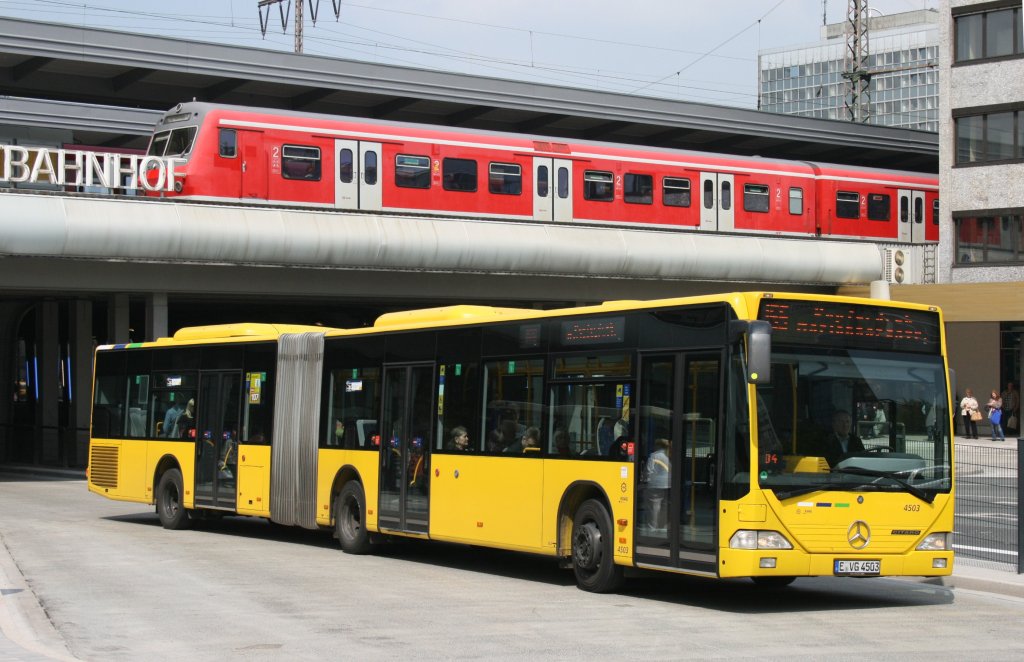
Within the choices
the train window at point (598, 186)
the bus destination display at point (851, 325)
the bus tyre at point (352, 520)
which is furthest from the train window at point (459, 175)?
the bus destination display at point (851, 325)

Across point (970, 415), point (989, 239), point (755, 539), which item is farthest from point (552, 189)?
point (755, 539)

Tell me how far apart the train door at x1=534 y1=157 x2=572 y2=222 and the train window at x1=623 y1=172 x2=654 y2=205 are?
6.30 feet

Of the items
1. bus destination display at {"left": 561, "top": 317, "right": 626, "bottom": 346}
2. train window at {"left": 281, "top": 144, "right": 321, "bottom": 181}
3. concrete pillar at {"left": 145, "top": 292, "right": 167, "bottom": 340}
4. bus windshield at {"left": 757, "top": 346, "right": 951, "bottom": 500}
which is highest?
train window at {"left": 281, "top": 144, "right": 321, "bottom": 181}

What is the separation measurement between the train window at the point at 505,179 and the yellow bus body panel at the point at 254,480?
17.1 m

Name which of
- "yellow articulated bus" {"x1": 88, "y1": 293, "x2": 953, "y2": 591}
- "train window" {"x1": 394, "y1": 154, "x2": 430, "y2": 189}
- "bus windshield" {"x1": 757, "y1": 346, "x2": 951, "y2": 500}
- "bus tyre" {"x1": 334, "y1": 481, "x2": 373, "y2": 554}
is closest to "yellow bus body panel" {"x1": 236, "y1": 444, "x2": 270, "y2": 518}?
"yellow articulated bus" {"x1": 88, "y1": 293, "x2": 953, "y2": 591}

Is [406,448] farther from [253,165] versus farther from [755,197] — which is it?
[755,197]

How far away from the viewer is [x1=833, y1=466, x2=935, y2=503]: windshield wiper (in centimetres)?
1288

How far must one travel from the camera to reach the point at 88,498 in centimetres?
2995

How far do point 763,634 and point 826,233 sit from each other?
108ft

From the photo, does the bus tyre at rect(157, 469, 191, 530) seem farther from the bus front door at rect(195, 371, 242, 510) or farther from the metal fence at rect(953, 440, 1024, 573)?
the metal fence at rect(953, 440, 1024, 573)

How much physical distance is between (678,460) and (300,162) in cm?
2213

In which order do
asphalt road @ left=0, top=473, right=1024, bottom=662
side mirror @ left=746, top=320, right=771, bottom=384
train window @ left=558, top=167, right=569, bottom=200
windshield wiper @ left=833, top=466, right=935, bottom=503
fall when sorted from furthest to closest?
1. train window @ left=558, top=167, right=569, bottom=200
2. windshield wiper @ left=833, top=466, right=935, bottom=503
3. side mirror @ left=746, top=320, right=771, bottom=384
4. asphalt road @ left=0, top=473, right=1024, bottom=662

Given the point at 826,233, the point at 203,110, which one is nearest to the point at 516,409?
the point at 203,110

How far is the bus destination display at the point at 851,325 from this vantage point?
12.9 m
